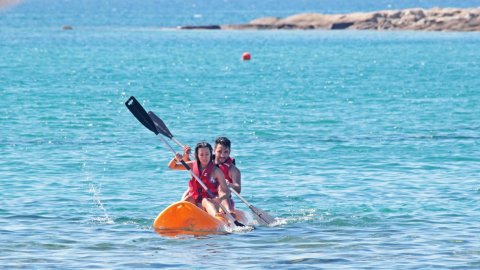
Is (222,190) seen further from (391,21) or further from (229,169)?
(391,21)

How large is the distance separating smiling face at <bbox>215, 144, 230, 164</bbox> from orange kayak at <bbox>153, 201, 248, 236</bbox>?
3.10 feet

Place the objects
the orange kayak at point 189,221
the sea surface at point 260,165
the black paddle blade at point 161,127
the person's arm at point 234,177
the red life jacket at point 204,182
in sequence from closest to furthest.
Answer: the sea surface at point 260,165 → the orange kayak at point 189,221 → the red life jacket at point 204,182 → the person's arm at point 234,177 → the black paddle blade at point 161,127

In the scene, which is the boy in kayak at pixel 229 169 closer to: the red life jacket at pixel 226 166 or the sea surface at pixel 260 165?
the red life jacket at pixel 226 166

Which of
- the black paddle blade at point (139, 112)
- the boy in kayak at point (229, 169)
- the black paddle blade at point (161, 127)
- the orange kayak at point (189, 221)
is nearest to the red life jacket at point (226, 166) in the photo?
the boy in kayak at point (229, 169)

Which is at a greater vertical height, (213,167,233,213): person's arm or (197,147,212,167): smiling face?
(197,147,212,167): smiling face

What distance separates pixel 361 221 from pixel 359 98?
25598mm

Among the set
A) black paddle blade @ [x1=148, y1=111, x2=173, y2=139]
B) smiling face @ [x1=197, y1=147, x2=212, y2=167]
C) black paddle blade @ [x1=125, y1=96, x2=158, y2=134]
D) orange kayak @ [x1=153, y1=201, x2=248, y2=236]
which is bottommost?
orange kayak @ [x1=153, y1=201, x2=248, y2=236]

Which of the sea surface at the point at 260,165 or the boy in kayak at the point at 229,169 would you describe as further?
the boy in kayak at the point at 229,169

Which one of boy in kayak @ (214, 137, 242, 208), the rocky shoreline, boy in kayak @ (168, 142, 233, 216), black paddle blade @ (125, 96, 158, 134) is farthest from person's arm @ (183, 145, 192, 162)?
the rocky shoreline

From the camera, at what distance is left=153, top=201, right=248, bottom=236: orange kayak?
620 inches

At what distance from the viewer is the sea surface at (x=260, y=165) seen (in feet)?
48.3

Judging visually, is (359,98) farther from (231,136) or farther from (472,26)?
(472,26)

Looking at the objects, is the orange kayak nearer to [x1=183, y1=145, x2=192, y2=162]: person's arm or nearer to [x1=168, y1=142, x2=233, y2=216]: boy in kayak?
[x1=168, y1=142, x2=233, y2=216]: boy in kayak

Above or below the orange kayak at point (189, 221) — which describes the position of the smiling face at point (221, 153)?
above
